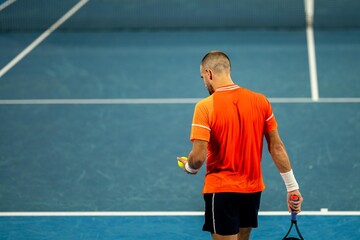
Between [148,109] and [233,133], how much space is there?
5832 mm

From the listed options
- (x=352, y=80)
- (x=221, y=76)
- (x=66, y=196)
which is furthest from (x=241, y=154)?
(x=352, y=80)

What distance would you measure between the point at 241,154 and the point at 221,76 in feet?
1.92

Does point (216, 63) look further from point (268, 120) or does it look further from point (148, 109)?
point (148, 109)

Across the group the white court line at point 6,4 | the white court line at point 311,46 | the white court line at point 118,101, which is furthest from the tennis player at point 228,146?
the white court line at point 6,4

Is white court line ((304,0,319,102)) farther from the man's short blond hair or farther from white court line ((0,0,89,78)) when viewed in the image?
the man's short blond hair

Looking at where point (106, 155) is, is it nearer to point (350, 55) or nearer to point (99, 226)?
point (99, 226)

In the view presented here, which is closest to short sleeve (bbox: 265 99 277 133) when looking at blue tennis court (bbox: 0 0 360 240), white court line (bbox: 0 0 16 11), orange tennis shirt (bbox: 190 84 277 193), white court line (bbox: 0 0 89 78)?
orange tennis shirt (bbox: 190 84 277 193)

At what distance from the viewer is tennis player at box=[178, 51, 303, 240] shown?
18.7 feet

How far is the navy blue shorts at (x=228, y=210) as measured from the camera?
19.0 ft

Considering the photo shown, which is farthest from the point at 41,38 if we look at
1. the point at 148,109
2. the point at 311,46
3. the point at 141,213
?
the point at 141,213

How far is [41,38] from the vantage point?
600 inches

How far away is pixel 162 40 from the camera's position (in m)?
15.0

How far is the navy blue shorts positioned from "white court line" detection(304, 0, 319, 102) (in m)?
5.98

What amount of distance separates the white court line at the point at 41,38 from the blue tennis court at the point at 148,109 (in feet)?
0.12
